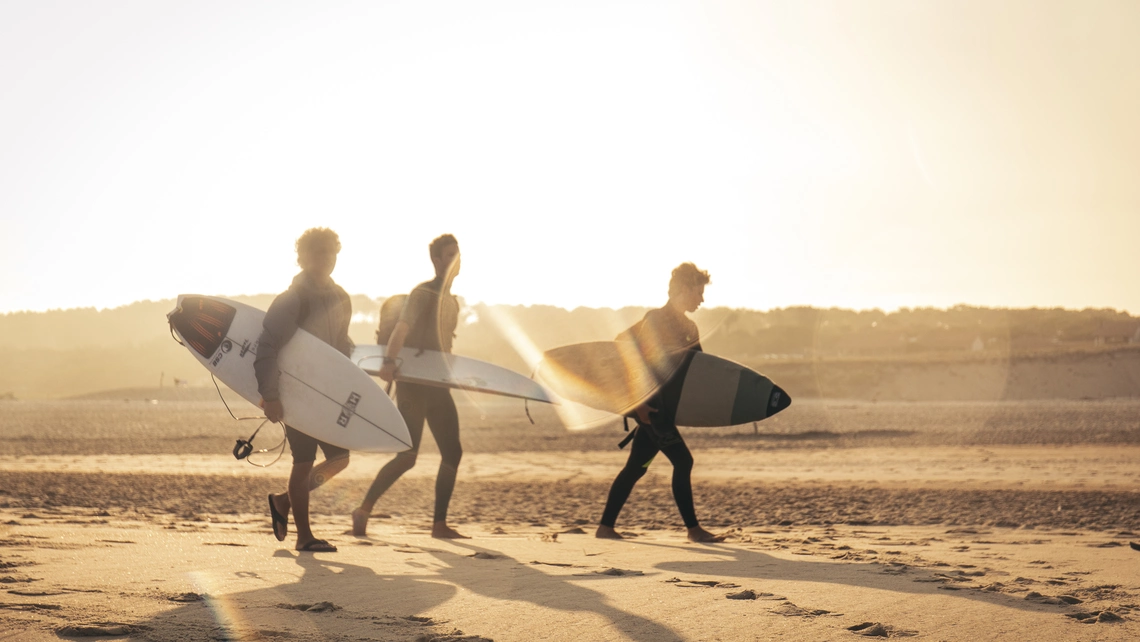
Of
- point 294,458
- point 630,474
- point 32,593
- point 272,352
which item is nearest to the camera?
point 32,593

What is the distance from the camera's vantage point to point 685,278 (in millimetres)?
6328

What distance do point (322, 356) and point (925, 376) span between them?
2325 inches

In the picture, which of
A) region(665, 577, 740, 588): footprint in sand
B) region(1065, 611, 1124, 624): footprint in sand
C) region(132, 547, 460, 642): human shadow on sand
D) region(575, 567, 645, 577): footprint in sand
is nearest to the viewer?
region(132, 547, 460, 642): human shadow on sand

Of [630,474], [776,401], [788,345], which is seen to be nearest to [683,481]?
[630,474]

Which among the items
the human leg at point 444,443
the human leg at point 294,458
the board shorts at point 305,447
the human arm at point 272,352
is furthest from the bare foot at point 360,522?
the human arm at point 272,352

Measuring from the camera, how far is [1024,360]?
59.1 meters

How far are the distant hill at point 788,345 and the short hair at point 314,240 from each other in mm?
2731

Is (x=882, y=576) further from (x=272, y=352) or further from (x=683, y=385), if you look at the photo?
(x=272, y=352)

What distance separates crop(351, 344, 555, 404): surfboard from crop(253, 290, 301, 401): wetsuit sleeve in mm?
867

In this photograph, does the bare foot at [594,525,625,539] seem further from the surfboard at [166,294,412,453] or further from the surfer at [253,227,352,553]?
the surfer at [253,227,352,553]

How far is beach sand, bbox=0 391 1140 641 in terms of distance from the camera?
3783 mm

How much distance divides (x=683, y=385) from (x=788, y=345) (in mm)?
80156

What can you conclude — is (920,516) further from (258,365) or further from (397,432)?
(258,365)

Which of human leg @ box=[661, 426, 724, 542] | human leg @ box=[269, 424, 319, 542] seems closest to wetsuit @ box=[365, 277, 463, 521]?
human leg @ box=[269, 424, 319, 542]
